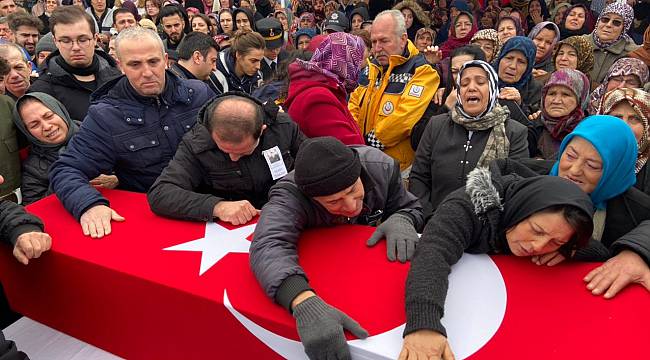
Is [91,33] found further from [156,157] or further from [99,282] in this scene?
[99,282]

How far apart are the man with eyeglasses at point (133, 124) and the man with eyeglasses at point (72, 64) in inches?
38.8

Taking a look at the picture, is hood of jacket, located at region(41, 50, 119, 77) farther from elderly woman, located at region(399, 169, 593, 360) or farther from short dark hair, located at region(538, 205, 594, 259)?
short dark hair, located at region(538, 205, 594, 259)

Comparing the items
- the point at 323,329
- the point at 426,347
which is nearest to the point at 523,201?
the point at 426,347

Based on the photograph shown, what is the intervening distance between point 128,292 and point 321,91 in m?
1.45

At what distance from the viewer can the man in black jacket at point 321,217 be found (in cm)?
126

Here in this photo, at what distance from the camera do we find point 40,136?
2.54 metres

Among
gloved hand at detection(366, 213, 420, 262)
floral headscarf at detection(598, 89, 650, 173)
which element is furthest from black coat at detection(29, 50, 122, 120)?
floral headscarf at detection(598, 89, 650, 173)

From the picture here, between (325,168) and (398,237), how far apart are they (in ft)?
1.28

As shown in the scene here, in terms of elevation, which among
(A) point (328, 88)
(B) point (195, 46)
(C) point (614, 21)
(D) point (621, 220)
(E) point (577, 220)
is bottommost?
(D) point (621, 220)

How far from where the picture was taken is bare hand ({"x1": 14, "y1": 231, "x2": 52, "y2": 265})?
1.77 m

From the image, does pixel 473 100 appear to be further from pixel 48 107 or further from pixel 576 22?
pixel 576 22

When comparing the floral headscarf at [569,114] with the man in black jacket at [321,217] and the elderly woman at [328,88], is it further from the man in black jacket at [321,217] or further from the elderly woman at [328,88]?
the man in black jacket at [321,217]

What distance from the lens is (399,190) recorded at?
195 cm

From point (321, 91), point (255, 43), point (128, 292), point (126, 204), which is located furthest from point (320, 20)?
point (128, 292)
